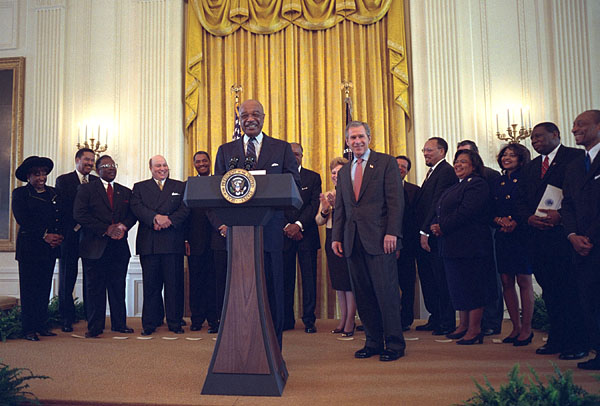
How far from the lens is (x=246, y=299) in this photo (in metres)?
2.60

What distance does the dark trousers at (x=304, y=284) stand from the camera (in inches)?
188

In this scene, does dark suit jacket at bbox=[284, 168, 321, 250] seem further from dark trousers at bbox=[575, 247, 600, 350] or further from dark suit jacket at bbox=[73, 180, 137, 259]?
dark trousers at bbox=[575, 247, 600, 350]

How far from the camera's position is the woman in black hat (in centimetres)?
442

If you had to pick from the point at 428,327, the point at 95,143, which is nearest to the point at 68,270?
the point at 95,143

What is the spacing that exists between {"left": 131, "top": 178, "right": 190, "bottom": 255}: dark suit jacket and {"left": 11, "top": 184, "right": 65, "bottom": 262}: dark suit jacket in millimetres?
716

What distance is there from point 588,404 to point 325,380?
1242 millimetres

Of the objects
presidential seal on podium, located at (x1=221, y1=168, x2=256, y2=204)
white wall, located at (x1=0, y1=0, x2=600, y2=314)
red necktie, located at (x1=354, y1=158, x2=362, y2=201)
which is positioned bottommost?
presidential seal on podium, located at (x1=221, y1=168, x2=256, y2=204)

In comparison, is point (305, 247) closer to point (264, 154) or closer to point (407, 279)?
point (407, 279)

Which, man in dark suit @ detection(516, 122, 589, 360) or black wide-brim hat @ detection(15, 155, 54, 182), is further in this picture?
black wide-brim hat @ detection(15, 155, 54, 182)

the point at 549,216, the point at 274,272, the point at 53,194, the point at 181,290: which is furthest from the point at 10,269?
the point at 549,216

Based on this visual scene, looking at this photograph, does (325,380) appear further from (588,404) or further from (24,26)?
(24,26)

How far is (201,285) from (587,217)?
3.29 m

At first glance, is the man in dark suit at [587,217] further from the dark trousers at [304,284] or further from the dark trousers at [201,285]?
the dark trousers at [201,285]

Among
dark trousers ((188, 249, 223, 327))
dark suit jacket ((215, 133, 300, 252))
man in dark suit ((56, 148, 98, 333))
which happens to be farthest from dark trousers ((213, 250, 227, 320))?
dark suit jacket ((215, 133, 300, 252))
